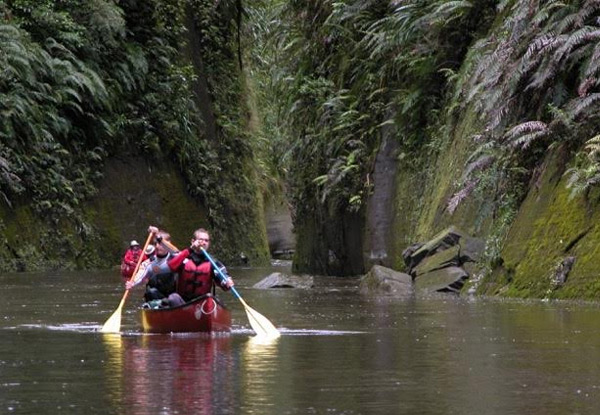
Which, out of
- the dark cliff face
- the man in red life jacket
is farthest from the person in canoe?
the dark cliff face

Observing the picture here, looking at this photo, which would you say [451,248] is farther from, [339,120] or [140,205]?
[140,205]

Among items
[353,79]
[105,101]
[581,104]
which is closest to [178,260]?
[581,104]

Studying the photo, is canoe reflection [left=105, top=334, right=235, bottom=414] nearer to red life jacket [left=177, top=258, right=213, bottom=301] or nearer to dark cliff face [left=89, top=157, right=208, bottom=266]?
red life jacket [left=177, top=258, right=213, bottom=301]

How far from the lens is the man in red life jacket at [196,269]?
15.3 metres

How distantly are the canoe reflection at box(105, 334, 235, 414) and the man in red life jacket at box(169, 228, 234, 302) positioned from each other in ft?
2.68

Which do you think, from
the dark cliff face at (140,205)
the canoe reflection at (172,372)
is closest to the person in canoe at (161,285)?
the canoe reflection at (172,372)

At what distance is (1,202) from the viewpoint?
101 ft

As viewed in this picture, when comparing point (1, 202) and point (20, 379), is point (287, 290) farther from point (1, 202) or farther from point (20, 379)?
point (20, 379)

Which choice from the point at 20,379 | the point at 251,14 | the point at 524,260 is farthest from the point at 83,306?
the point at 251,14

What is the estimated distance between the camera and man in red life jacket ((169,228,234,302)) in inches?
603

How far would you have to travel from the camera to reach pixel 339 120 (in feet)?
103

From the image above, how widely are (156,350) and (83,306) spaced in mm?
6615

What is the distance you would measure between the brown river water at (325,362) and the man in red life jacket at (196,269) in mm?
640

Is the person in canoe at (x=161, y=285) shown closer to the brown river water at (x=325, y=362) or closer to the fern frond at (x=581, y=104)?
the brown river water at (x=325, y=362)
